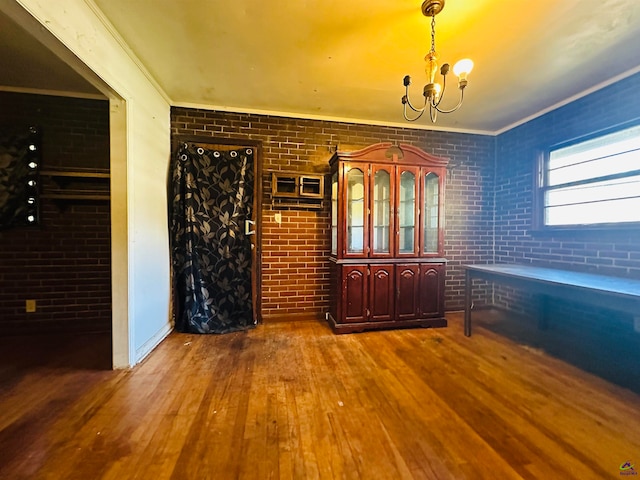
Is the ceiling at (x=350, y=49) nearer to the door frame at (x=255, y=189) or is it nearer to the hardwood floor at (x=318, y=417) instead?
the door frame at (x=255, y=189)

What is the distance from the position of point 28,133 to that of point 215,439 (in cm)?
328

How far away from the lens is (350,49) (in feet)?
6.48

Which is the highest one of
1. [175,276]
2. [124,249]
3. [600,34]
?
[600,34]

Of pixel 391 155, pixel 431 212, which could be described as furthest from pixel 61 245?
pixel 431 212

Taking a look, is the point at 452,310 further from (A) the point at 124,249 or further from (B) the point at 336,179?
(A) the point at 124,249

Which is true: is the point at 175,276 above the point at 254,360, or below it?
above

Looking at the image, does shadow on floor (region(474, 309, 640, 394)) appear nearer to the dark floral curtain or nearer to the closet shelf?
the dark floral curtain

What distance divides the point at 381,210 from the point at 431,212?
0.61 metres

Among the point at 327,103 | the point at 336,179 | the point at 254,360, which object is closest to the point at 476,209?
the point at 336,179

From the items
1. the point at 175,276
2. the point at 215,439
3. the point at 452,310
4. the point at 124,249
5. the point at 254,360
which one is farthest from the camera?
the point at 452,310

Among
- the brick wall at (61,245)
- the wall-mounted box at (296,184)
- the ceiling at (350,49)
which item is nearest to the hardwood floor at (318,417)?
the brick wall at (61,245)

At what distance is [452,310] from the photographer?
11.4 ft

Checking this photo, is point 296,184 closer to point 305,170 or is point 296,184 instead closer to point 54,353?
point 305,170

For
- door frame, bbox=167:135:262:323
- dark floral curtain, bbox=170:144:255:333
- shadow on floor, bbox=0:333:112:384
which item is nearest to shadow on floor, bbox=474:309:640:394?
door frame, bbox=167:135:262:323
